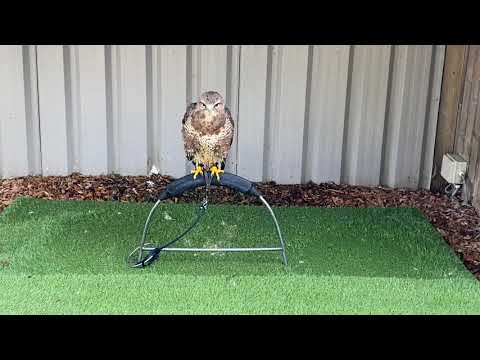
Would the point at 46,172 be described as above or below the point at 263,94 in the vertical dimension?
below

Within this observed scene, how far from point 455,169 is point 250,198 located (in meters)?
1.45

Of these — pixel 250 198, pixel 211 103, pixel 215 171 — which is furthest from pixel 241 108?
pixel 211 103

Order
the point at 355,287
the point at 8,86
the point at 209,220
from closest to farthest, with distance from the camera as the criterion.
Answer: the point at 355,287 → the point at 209,220 → the point at 8,86

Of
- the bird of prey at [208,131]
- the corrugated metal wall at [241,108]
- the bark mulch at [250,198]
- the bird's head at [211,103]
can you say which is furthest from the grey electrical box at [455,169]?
the bird's head at [211,103]

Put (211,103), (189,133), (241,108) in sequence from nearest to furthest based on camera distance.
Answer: (211,103)
(189,133)
(241,108)

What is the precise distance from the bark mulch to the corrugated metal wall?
0.10 meters

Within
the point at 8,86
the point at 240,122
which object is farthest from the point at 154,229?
the point at 8,86

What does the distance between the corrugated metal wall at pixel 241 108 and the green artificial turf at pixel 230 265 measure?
523mm

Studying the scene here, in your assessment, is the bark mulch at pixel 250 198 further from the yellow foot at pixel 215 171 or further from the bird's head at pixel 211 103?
the bird's head at pixel 211 103

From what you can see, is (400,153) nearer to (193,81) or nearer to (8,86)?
(193,81)

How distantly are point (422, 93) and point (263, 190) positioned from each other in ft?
4.48

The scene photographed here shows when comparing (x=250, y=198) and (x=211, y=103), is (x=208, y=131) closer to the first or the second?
(x=211, y=103)

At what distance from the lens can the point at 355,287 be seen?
3.54 m

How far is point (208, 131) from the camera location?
3.58 metres
